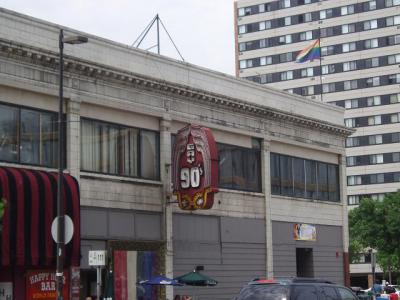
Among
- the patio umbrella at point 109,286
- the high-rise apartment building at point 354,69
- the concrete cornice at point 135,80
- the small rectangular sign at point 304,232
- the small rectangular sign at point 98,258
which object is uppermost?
the high-rise apartment building at point 354,69

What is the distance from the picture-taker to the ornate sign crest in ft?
125

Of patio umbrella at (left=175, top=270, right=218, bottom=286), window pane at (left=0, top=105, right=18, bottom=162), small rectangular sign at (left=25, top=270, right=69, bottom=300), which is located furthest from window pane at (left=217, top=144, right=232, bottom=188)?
window pane at (left=0, top=105, right=18, bottom=162)

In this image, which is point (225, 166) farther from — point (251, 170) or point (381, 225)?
point (381, 225)

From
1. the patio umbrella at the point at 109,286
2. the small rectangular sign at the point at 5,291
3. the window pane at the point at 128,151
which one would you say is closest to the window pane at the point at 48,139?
the window pane at the point at 128,151

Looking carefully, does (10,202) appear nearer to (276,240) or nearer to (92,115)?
(92,115)

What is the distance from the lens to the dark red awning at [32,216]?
3047 centimetres

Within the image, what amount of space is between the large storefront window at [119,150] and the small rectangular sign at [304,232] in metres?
12.2

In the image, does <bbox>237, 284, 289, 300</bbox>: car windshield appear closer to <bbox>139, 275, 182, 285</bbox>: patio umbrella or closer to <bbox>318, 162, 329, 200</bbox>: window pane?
<bbox>139, 275, 182, 285</bbox>: patio umbrella

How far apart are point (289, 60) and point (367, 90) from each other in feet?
42.8

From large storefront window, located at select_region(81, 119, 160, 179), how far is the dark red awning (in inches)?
119

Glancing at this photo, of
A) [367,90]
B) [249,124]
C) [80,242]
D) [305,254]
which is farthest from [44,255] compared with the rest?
[367,90]

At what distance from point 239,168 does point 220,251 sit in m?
4.82

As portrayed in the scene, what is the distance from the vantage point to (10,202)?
100ft

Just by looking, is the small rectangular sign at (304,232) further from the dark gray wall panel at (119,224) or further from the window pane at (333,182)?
the dark gray wall panel at (119,224)
